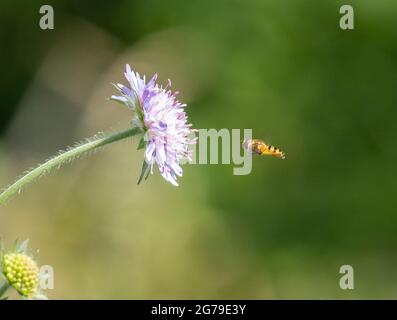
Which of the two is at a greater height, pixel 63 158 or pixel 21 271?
pixel 63 158

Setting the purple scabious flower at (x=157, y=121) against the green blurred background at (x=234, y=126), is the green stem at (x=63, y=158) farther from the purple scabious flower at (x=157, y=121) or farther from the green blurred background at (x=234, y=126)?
the green blurred background at (x=234, y=126)

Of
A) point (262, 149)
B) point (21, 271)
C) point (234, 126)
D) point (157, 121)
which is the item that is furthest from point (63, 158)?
point (234, 126)

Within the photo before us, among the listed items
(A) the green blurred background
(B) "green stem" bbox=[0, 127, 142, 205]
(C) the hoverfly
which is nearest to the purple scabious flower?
(B) "green stem" bbox=[0, 127, 142, 205]

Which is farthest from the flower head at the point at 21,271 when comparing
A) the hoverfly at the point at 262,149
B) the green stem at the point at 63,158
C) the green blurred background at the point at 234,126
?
the green blurred background at the point at 234,126

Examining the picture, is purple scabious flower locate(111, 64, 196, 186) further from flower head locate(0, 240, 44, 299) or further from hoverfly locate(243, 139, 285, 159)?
flower head locate(0, 240, 44, 299)

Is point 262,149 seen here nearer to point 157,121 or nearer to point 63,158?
point 157,121
